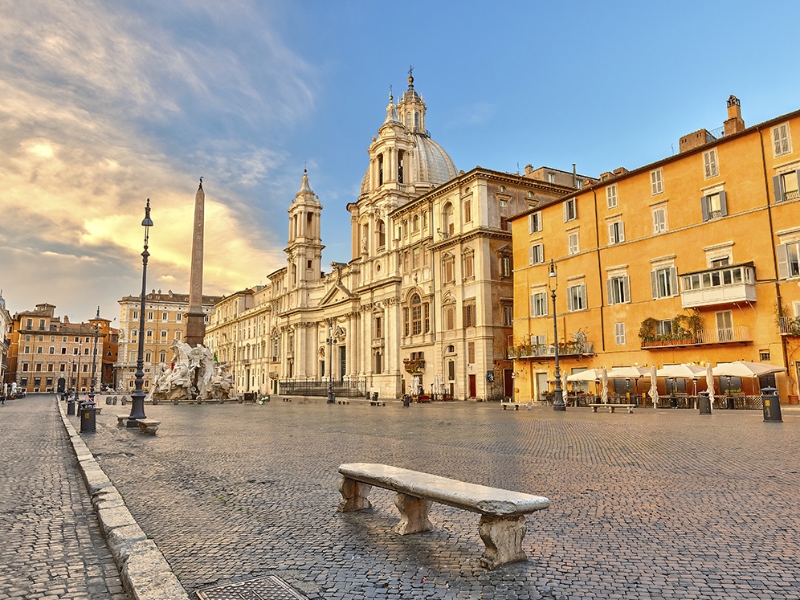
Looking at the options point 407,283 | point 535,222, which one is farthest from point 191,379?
point 535,222

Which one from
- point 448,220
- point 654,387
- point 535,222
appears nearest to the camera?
point 654,387

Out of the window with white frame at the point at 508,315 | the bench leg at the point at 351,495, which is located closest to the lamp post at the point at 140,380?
the bench leg at the point at 351,495

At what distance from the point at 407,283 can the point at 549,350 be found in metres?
18.9

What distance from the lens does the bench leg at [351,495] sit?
6.26 metres

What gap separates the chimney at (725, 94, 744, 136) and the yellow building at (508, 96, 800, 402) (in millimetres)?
81

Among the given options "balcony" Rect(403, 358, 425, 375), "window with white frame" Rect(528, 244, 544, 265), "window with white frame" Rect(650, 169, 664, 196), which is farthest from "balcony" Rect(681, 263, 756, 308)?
"balcony" Rect(403, 358, 425, 375)

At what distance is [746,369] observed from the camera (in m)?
25.5

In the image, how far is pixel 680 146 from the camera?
121 ft

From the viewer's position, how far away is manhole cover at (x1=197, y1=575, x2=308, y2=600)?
386 centimetres

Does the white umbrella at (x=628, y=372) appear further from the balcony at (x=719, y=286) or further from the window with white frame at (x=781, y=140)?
the window with white frame at (x=781, y=140)

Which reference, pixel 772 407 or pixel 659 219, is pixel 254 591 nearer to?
pixel 772 407

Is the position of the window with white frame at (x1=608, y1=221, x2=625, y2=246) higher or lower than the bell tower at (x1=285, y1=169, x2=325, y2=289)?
lower

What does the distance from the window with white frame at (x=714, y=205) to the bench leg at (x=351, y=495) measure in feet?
94.3

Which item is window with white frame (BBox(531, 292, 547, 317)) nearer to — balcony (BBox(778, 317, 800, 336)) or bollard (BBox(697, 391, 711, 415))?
balcony (BBox(778, 317, 800, 336))
